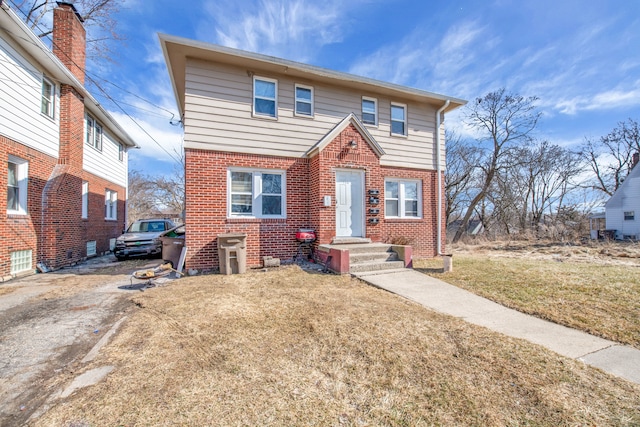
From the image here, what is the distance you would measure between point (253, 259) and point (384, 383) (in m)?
6.19

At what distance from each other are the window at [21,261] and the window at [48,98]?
451cm

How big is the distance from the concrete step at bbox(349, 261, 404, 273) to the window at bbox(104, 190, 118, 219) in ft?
42.5

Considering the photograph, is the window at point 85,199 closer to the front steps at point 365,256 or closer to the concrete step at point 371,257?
the front steps at point 365,256

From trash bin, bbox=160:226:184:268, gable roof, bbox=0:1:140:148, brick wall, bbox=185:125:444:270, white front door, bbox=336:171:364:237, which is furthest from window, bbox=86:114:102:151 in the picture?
white front door, bbox=336:171:364:237

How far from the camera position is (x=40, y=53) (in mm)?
8312

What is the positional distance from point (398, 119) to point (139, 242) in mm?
10924

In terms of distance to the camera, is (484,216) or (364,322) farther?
(484,216)

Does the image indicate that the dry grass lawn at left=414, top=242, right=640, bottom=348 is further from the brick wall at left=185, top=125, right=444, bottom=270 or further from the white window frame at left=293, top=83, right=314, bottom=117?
the white window frame at left=293, top=83, right=314, bottom=117

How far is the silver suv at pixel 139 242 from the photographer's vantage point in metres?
10.9

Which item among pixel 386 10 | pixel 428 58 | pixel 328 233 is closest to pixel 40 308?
pixel 328 233

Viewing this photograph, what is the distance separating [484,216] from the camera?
26062mm

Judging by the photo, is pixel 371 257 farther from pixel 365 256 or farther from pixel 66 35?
pixel 66 35

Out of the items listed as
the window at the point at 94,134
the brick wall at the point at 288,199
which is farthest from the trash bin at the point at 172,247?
the window at the point at 94,134

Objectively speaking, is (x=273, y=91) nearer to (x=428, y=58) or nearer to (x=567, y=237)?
(x=428, y=58)
